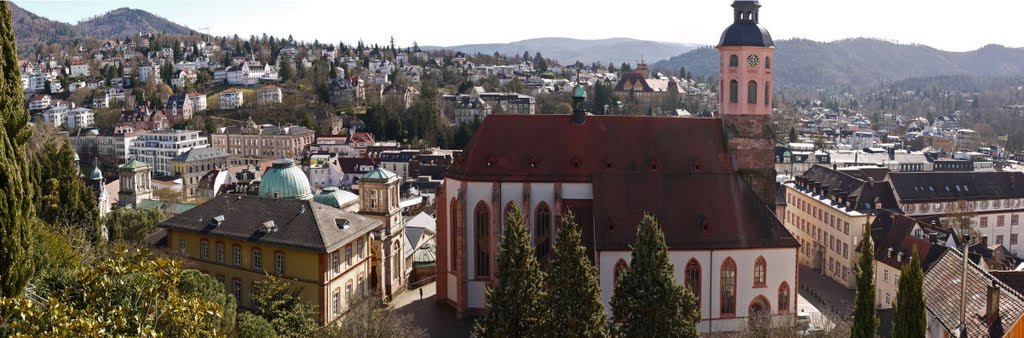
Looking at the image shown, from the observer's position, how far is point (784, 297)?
39.4 metres

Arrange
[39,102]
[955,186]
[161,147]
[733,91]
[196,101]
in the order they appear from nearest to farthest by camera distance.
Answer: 1. [733,91]
2. [955,186]
3. [161,147]
4. [196,101]
5. [39,102]

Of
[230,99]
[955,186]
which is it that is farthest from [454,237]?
[230,99]

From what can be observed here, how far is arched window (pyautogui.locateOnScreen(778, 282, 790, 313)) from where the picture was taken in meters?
39.4

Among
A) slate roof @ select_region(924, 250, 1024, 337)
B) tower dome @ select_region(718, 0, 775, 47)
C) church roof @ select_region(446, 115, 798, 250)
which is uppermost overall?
tower dome @ select_region(718, 0, 775, 47)

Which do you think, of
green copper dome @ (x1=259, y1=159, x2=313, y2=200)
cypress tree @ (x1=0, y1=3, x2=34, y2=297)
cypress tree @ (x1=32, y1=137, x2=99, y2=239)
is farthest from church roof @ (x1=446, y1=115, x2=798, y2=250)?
cypress tree @ (x1=0, y1=3, x2=34, y2=297)

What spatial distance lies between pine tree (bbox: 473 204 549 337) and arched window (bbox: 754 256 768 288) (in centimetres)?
1591

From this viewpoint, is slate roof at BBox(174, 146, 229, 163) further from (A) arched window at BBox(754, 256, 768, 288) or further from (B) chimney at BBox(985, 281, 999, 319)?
(B) chimney at BBox(985, 281, 999, 319)

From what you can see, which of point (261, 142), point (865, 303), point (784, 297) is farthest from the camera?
point (261, 142)

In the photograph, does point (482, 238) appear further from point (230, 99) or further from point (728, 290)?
point (230, 99)

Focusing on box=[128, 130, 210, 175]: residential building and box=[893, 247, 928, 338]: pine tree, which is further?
box=[128, 130, 210, 175]: residential building

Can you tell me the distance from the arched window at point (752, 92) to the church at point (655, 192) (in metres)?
0.05

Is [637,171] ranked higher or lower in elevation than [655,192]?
higher

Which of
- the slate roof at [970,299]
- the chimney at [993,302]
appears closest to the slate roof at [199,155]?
the slate roof at [970,299]

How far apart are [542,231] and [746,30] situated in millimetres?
13859
